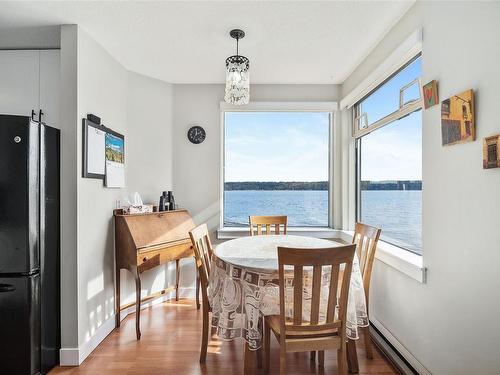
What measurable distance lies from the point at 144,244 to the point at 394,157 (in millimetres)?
2411

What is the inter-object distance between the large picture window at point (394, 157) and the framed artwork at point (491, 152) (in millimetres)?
789

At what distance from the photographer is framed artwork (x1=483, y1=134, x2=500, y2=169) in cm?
128

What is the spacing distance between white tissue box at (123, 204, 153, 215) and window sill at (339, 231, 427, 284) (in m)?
2.28

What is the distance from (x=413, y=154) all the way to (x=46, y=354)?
3122mm

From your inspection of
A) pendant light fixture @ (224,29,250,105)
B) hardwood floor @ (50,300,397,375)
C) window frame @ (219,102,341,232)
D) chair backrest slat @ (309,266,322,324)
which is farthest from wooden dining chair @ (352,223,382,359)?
pendant light fixture @ (224,29,250,105)

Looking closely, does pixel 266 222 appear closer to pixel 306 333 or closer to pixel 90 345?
pixel 306 333

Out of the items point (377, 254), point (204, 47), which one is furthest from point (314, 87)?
point (377, 254)

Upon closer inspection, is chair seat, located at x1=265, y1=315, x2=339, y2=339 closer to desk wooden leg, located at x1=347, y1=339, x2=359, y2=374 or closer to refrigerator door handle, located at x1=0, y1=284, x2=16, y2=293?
desk wooden leg, located at x1=347, y1=339, x2=359, y2=374

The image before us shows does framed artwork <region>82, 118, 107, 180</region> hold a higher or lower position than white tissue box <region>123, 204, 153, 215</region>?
higher

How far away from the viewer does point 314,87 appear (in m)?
3.57

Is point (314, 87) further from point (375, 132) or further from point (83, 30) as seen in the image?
point (83, 30)

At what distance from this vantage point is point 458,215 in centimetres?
155

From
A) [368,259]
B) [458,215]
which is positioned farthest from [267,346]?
[458,215]

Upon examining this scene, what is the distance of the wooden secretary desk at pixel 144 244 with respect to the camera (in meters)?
2.62
